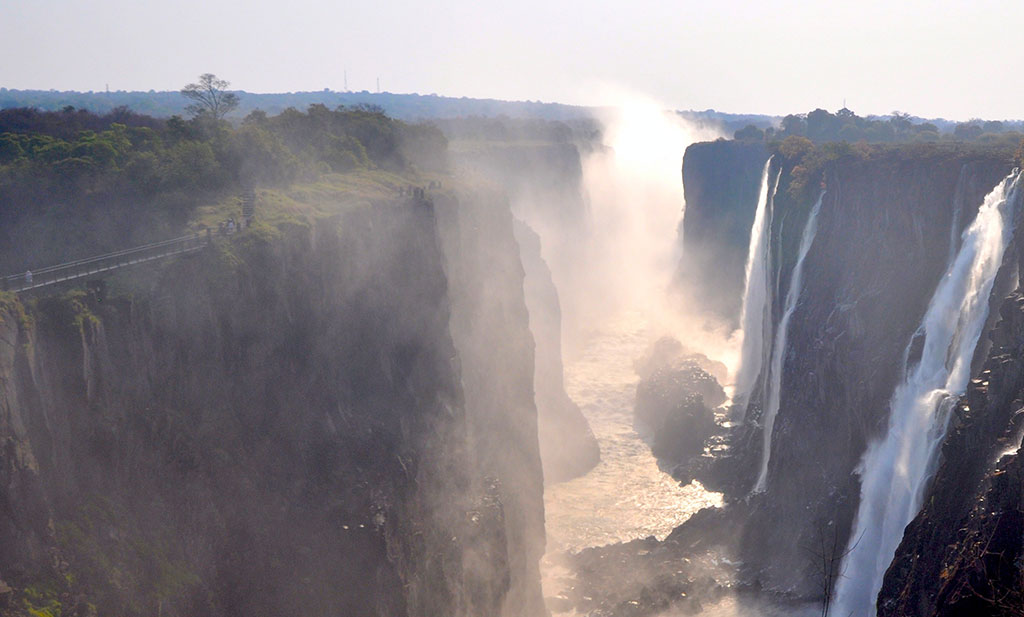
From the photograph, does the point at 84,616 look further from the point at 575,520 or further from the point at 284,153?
the point at 575,520

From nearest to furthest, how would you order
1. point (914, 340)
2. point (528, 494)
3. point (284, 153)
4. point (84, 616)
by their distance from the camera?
1. point (84, 616)
2. point (914, 340)
3. point (284, 153)
4. point (528, 494)

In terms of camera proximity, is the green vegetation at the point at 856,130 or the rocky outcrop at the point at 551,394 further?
the green vegetation at the point at 856,130

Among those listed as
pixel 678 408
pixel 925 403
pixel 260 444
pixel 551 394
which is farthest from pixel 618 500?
pixel 260 444

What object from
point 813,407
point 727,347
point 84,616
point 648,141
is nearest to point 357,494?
point 84,616

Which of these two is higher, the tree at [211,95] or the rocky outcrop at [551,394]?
the tree at [211,95]

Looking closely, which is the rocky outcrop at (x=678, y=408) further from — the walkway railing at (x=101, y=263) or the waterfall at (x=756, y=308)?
the walkway railing at (x=101, y=263)

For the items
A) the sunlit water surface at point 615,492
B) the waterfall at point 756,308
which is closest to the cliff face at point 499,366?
the sunlit water surface at point 615,492
